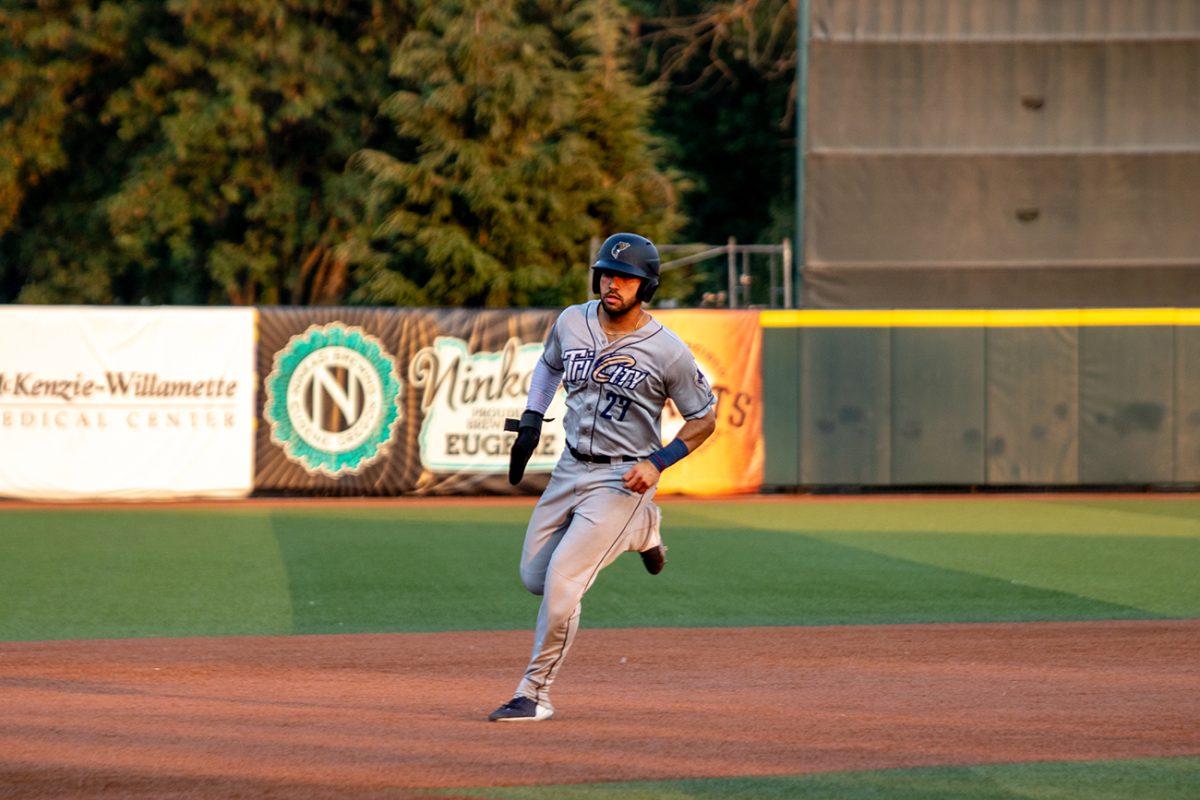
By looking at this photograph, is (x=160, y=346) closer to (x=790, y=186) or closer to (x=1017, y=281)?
(x=1017, y=281)

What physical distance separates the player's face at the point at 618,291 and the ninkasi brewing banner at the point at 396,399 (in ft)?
36.4

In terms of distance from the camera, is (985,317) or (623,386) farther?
(985,317)

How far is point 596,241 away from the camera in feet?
86.4

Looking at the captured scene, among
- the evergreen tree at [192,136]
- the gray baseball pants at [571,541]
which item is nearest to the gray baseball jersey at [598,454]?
the gray baseball pants at [571,541]

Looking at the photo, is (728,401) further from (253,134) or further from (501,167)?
(253,134)

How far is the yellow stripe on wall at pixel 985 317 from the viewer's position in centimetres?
1831

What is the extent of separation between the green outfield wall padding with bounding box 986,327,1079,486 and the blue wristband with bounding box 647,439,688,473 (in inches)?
501

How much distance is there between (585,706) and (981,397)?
12.3 metres

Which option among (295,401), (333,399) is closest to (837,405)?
(333,399)

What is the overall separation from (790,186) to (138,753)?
3353 centimetres

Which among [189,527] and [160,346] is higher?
[160,346]

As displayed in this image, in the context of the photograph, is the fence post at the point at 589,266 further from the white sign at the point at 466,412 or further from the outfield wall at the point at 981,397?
the outfield wall at the point at 981,397

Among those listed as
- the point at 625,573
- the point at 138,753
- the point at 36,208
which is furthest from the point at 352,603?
the point at 36,208

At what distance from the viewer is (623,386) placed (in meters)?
6.50
